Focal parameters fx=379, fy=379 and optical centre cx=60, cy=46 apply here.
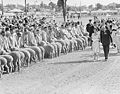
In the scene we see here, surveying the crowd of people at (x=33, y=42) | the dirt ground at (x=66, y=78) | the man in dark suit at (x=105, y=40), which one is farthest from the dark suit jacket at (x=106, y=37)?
the crowd of people at (x=33, y=42)

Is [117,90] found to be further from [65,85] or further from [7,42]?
[7,42]

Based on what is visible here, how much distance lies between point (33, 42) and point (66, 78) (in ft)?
15.9

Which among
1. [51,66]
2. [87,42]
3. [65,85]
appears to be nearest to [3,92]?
[65,85]

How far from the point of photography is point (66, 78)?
15.0 meters

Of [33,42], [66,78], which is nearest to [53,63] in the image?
[33,42]

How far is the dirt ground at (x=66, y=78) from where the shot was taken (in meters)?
13.0

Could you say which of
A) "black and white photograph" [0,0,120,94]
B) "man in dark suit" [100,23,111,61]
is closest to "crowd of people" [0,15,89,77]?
"black and white photograph" [0,0,120,94]

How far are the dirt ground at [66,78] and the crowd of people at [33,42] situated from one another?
Answer: 47 cm

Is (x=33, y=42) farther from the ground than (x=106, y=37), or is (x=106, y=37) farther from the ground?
(x=106, y=37)

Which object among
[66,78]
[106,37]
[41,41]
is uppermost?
[106,37]

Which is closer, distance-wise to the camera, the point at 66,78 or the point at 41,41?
the point at 66,78

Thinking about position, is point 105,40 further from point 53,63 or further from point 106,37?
point 53,63

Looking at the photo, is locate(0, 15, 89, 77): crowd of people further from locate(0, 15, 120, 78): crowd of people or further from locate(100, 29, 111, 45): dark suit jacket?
locate(100, 29, 111, 45): dark suit jacket

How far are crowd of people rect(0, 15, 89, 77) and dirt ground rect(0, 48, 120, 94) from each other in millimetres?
470
